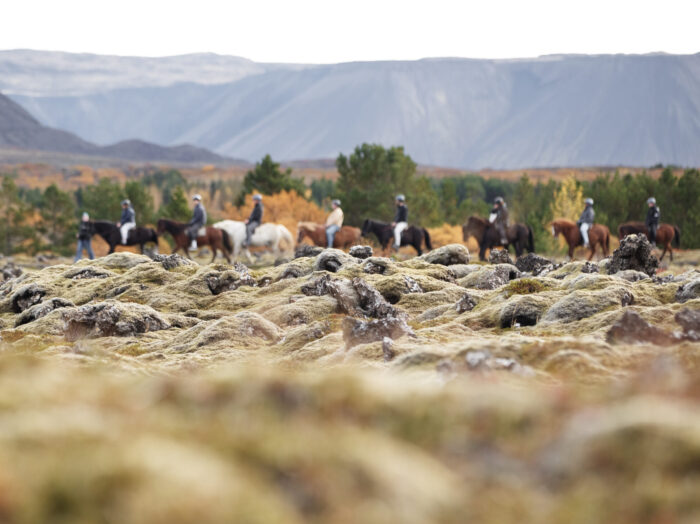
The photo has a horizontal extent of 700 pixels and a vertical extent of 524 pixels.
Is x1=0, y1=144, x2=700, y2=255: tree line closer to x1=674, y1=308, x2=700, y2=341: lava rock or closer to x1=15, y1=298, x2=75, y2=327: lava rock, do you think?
x1=15, y1=298, x2=75, y2=327: lava rock

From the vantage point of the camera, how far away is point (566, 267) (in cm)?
3039

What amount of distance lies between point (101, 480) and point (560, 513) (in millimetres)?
2808

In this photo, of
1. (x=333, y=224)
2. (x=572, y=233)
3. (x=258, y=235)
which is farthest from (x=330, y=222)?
(x=572, y=233)

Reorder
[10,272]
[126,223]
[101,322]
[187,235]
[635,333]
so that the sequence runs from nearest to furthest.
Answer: [635,333] → [101,322] → [10,272] → [187,235] → [126,223]

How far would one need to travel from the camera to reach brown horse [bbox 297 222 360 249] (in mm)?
55812

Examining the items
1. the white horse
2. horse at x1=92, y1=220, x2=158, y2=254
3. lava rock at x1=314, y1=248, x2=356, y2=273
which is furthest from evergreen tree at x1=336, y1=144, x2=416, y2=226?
lava rock at x1=314, y1=248, x2=356, y2=273

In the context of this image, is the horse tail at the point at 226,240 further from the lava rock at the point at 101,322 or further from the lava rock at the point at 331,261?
the lava rock at the point at 101,322

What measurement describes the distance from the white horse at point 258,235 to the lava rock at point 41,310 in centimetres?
2739

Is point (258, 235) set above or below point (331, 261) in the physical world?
below

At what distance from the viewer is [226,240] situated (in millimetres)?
54156

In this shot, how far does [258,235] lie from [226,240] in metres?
3.47

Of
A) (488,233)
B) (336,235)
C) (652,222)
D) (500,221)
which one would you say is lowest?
(336,235)

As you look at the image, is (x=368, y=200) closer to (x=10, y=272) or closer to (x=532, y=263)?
(x=10, y=272)

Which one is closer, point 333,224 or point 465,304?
point 465,304
